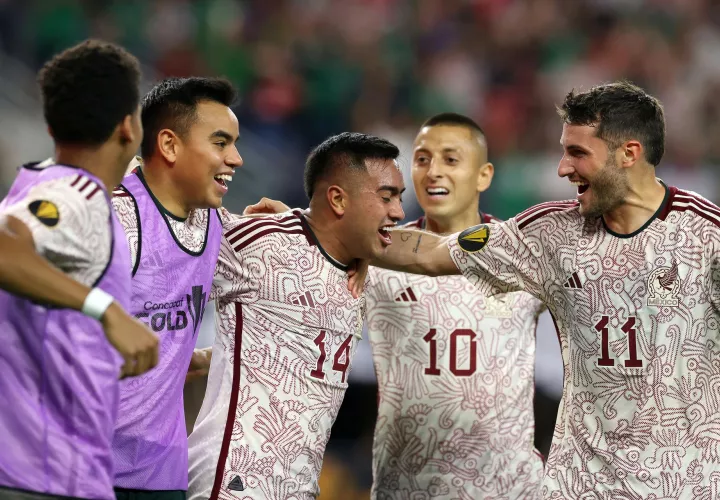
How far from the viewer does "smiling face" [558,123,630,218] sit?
479 centimetres

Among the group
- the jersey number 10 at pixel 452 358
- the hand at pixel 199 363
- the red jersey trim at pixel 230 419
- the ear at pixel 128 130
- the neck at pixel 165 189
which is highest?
the neck at pixel 165 189

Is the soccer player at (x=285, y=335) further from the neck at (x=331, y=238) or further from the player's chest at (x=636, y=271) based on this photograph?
the player's chest at (x=636, y=271)

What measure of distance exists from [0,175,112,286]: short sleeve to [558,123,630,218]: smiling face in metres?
2.26

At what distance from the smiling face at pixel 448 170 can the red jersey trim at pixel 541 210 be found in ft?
4.27

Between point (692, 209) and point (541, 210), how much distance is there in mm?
665

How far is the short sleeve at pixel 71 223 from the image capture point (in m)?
3.18

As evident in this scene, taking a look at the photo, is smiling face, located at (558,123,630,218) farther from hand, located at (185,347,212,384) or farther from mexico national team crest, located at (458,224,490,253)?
hand, located at (185,347,212,384)

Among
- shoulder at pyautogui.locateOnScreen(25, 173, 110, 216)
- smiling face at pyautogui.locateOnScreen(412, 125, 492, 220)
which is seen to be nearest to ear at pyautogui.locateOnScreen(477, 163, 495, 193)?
smiling face at pyautogui.locateOnScreen(412, 125, 492, 220)

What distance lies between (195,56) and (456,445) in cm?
652

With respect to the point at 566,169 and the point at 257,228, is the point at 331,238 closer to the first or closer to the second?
the point at 257,228

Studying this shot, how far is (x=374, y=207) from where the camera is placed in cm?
508

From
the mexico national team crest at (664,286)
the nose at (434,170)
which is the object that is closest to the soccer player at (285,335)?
the mexico national team crest at (664,286)

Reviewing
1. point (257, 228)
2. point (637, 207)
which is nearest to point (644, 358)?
point (637, 207)

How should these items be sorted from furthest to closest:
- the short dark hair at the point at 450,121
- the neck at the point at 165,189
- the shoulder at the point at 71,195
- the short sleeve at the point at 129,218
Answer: the short dark hair at the point at 450,121, the neck at the point at 165,189, the short sleeve at the point at 129,218, the shoulder at the point at 71,195
